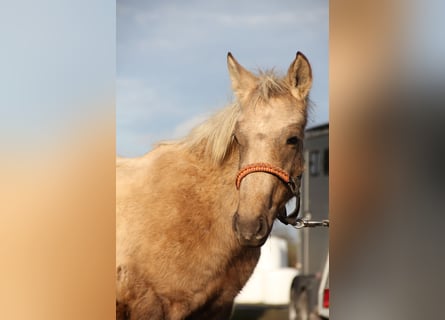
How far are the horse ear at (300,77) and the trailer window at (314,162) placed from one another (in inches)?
7.2

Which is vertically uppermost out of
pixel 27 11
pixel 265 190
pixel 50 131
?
pixel 27 11

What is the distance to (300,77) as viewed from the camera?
8.55 feet

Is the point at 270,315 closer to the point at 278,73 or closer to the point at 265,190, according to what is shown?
the point at 265,190

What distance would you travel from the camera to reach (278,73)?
2621 mm

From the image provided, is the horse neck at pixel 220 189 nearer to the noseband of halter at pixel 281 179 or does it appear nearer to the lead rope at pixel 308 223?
the noseband of halter at pixel 281 179

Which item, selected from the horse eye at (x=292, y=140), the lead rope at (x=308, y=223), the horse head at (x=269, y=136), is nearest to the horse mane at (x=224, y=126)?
the horse head at (x=269, y=136)

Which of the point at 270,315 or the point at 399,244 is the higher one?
the point at 399,244

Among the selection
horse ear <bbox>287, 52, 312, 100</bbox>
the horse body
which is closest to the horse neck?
the horse body

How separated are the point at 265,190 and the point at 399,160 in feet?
1.51

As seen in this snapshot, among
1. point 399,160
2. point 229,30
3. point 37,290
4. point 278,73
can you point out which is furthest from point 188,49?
point 37,290

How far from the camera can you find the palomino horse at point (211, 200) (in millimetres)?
2609

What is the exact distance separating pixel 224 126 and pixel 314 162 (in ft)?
1.04

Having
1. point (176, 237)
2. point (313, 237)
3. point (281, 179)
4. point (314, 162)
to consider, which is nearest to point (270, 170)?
point (281, 179)

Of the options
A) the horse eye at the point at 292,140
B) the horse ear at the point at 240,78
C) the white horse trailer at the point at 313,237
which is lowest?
the white horse trailer at the point at 313,237
